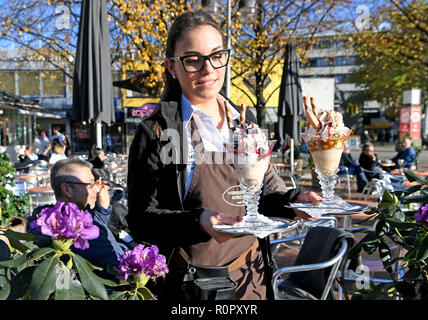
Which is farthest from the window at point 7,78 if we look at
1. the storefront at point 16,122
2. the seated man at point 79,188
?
the seated man at point 79,188

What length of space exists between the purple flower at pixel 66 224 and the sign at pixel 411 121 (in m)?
19.3

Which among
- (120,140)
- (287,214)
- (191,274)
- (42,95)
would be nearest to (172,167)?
(191,274)

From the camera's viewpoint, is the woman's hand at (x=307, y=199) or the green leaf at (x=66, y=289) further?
the woman's hand at (x=307, y=199)

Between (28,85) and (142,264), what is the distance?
110ft

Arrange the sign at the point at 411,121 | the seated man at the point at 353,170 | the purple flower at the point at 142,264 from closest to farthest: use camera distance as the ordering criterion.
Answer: the purple flower at the point at 142,264
the seated man at the point at 353,170
the sign at the point at 411,121

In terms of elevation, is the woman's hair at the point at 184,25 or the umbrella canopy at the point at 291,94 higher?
the umbrella canopy at the point at 291,94

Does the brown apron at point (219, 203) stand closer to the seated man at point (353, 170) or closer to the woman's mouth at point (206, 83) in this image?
the woman's mouth at point (206, 83)

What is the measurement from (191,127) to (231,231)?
585mm

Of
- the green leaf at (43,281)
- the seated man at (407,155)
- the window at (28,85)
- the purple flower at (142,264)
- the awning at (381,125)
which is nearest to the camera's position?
the green leaf at (43,281)

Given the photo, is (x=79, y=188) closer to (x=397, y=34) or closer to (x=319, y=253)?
(x=319, y=253)

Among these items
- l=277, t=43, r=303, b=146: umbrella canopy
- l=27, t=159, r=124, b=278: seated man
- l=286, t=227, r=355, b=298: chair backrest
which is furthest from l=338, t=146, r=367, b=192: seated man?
l=27, t=159, r=124, b=278: seated man

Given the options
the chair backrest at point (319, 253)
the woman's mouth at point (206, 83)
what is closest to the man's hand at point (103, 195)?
the chair backrest at point (319, 253)

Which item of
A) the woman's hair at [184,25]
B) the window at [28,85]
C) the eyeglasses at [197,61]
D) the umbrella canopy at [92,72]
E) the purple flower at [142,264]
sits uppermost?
the window at [28,85]

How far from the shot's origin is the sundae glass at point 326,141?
1.60 meters
